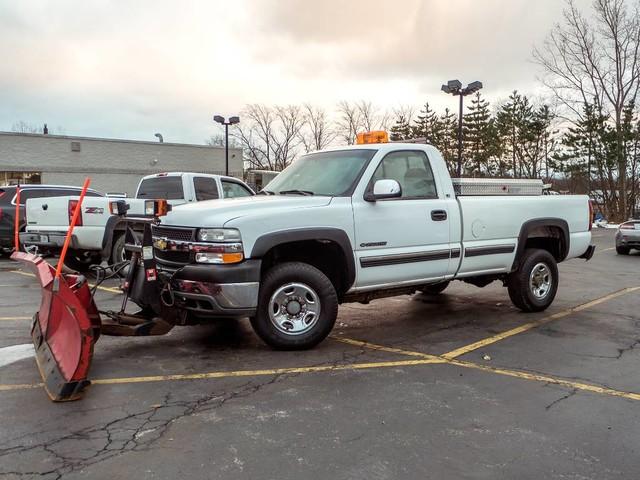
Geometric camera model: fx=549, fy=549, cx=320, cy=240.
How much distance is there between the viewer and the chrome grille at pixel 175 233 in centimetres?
500

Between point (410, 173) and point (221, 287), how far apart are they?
2584 millimetres

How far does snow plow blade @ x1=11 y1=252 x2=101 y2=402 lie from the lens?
401cm

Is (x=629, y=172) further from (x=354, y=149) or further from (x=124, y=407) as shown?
(x=124, y=407)

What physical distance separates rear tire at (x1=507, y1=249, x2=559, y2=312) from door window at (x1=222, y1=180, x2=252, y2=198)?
5635 mm

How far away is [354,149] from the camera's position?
20.2 feet

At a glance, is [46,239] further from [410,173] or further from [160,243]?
[410,173]

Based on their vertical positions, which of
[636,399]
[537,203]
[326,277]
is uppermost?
[537,203]

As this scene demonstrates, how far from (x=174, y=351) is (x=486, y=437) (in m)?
3.15

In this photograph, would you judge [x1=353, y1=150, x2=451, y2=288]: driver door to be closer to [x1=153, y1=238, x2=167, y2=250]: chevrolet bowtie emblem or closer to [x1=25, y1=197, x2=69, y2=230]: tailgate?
[x1=153, y1=238, x2=167, y2=250]: chevrolet bowtie emblem

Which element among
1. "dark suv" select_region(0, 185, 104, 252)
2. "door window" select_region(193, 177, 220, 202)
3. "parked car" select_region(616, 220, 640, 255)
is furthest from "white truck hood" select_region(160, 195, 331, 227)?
"parked car" select_region(616, 220, 640, 255)

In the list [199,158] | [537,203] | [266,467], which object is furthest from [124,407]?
[199,158]

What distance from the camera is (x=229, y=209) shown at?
198 inches

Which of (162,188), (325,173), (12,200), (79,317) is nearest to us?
(79,317)

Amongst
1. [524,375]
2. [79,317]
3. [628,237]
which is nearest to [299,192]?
[79,317]
